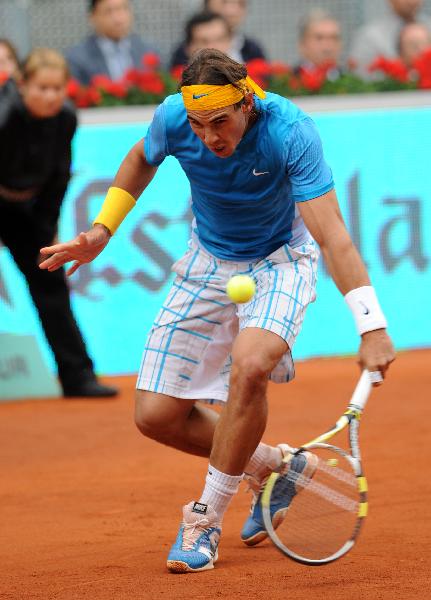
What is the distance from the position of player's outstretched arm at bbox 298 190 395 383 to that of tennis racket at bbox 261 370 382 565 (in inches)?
3.2

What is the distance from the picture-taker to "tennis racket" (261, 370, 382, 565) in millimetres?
3768

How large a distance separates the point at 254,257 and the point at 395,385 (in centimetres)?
397

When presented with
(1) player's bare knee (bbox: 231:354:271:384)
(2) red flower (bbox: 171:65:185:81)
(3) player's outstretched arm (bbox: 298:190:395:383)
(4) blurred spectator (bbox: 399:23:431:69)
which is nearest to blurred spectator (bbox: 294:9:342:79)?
(4) blurred spectator (bbox: 399:23:431:69)

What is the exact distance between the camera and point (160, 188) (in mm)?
9031

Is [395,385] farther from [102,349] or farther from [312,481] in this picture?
[312,481]

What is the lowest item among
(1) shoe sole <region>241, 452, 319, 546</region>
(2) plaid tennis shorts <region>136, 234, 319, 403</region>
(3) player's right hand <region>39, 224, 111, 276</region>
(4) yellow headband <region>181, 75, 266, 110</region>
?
(1) shoe sole <region>241, 452, 319, 546</region>

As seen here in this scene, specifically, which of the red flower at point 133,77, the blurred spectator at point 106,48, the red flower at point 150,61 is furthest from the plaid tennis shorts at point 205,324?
the blurred spectator at point 106,48

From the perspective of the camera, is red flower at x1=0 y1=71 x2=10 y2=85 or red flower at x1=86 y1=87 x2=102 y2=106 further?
red flower at x1=86 y1=87 x2=102 y2=106

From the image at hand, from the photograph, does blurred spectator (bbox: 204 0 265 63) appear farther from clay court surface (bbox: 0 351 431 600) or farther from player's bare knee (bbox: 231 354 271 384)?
player's bare knee (bbox: 231 354 271 384)

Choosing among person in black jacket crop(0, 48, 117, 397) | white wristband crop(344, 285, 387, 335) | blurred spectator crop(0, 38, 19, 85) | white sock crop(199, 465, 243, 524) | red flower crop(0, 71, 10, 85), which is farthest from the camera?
blurred spectator crop(0, 38, 19, 85)

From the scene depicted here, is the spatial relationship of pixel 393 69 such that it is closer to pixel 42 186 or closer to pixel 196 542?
pixel 42 186

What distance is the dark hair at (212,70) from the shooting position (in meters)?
4.24

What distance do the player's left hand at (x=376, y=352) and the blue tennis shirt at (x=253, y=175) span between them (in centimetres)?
57

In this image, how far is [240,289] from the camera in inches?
175
